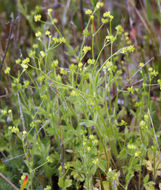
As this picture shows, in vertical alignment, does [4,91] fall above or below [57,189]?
above

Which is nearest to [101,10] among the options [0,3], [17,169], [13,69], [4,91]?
[13,69]

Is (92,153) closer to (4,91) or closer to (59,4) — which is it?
(4,91)

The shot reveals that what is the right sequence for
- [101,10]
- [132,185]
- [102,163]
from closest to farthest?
[102,163], [132,185], [101,10]

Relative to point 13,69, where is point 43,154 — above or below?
below

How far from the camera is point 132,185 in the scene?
1165 mm

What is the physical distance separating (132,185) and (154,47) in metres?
0.92

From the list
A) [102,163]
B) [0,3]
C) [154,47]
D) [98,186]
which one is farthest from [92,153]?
[0,3]

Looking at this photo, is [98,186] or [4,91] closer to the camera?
[98,186]

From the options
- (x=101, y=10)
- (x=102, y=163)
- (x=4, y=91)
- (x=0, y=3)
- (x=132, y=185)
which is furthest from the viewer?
(x=0, y=3)

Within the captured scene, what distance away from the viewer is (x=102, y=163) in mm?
1054

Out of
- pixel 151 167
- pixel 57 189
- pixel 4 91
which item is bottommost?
pixel 57 189

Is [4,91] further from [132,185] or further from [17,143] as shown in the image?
[132,185]

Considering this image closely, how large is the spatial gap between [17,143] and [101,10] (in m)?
0.82

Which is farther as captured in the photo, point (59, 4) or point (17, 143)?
point (59, 4)
